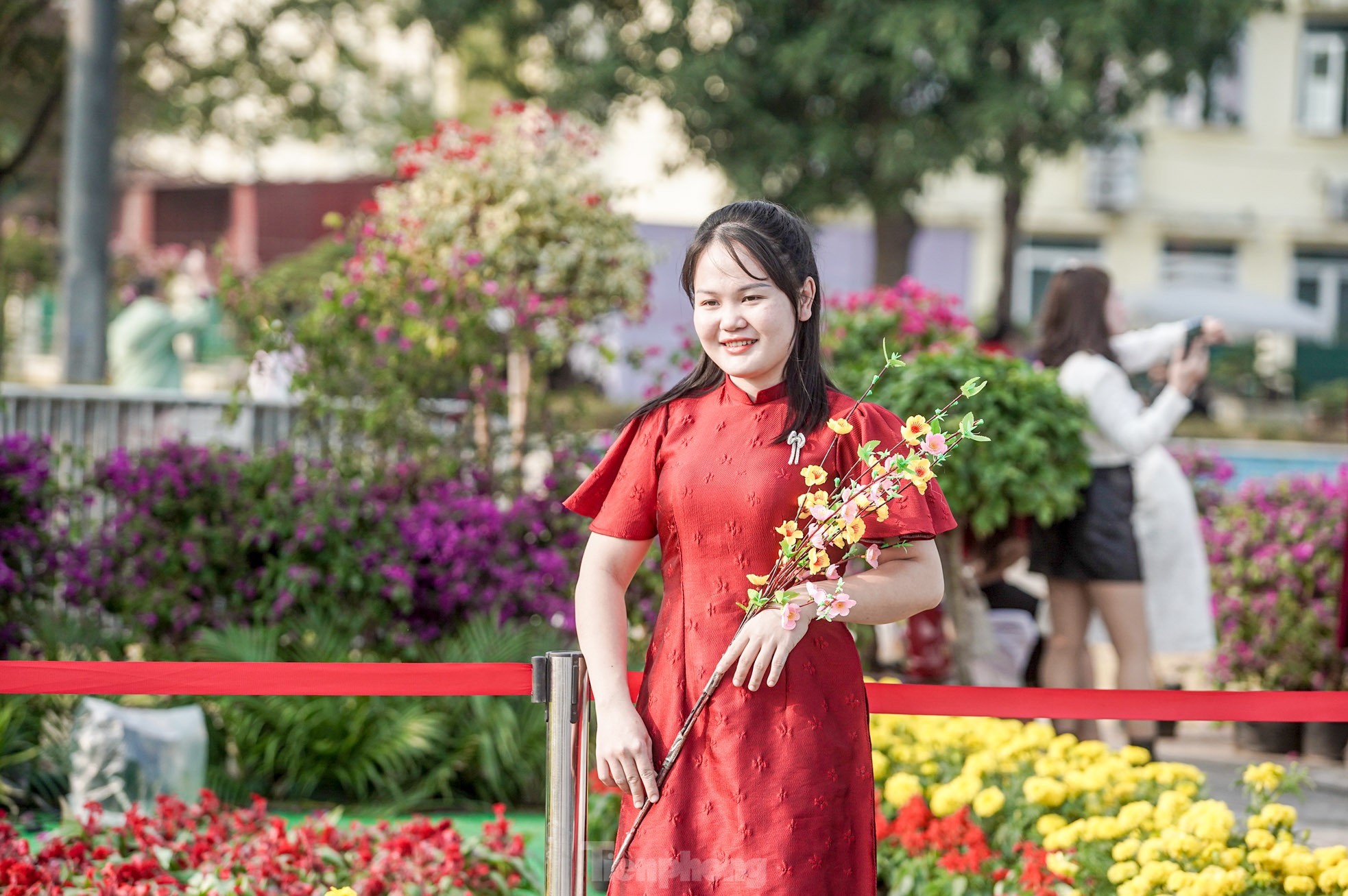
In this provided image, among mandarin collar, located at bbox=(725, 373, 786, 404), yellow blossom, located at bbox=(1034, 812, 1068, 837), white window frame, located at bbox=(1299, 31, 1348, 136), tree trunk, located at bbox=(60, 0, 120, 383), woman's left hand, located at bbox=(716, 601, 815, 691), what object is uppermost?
white window frame, located at bbox=(1299, 31, 1348, 136)

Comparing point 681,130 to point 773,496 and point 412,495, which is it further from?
point 773,496

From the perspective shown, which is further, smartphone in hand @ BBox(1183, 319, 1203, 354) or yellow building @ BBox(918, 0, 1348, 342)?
yellow building @ BBox(918, 0, 1348, 342)

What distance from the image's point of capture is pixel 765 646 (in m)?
2.34

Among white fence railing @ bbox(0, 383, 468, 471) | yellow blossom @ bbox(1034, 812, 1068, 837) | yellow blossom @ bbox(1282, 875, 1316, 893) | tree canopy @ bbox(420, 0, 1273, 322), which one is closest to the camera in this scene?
yellow blossom @ bbox(1282, 875, 1316, 893)

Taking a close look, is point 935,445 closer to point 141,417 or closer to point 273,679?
point 273,679

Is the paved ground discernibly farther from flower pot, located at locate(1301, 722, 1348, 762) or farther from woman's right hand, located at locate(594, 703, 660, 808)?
woman's right hand, located at locate(594, 703, 660, 808)

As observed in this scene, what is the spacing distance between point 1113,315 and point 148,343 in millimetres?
6143

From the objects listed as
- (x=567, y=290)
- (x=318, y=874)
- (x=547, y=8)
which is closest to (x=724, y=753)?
(x=318, y=874)

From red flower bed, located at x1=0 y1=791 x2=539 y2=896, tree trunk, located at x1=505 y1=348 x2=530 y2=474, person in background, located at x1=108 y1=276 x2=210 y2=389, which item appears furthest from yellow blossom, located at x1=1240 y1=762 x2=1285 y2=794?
person in background, located at x1=108 y1=276 x2=210 y2=389

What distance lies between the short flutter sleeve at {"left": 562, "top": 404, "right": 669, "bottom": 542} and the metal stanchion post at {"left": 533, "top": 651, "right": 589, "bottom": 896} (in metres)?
0.29

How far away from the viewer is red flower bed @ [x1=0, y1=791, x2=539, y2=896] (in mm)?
3510

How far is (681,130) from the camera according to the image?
50.3 ft

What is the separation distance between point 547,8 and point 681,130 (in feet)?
6.51

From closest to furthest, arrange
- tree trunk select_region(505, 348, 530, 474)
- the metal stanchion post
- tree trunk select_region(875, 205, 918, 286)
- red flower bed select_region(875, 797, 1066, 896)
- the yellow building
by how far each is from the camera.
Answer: the metal stanchion post → red flower bed select_region(875, 797, 1066, 896) → tree trunk select_region(505, 348, 530, 474) → tree trunk select_region(875, 205, 918, 286) → the yellow building
